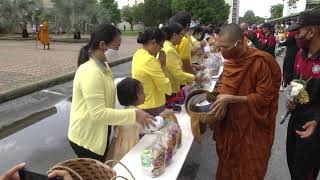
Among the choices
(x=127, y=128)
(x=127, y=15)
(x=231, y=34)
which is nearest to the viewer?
(x=231, y=34)

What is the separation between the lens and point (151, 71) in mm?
3406

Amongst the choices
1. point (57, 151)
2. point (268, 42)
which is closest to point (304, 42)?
point (57, 151)

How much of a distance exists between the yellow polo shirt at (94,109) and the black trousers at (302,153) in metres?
1.44

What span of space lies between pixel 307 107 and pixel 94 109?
1.75m

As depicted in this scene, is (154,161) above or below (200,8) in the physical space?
below

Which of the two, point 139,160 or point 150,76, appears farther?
point 150,76

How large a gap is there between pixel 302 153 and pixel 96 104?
178 cm

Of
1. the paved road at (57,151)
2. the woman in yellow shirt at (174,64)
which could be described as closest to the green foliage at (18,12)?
the paved road at (57,151)

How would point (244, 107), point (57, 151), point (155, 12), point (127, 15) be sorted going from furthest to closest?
point (127, 15) → point (155, 12) → point (57, 151) → point (244, 107)

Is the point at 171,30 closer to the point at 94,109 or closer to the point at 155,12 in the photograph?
the point at 94,109

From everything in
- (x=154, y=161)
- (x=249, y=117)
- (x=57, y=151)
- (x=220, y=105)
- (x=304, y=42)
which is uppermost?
(x=304, y=42)

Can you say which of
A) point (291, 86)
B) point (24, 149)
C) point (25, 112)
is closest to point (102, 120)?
point (291, 86)

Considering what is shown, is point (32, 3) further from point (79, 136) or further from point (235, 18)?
point (235, 18)

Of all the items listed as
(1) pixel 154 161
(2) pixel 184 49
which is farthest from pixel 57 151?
(1) pixel 154 161
